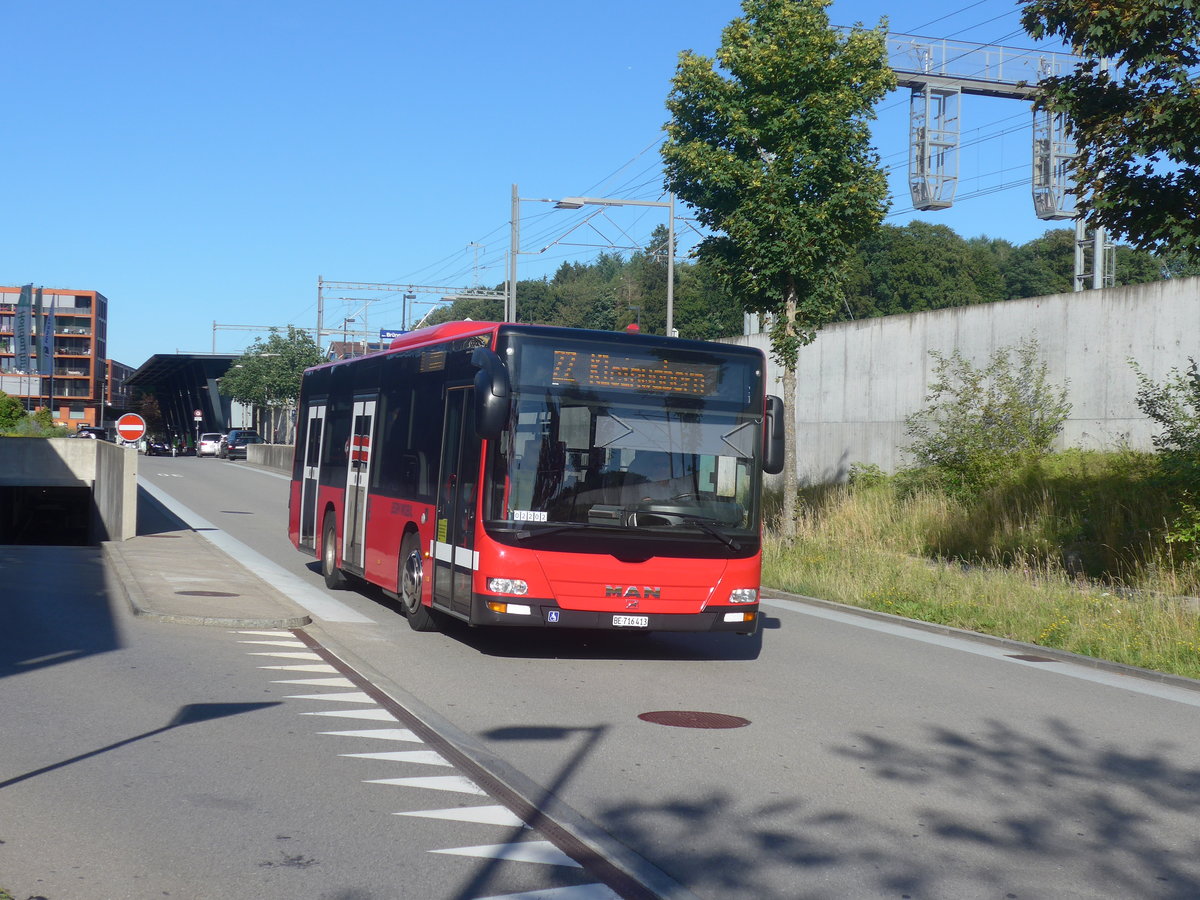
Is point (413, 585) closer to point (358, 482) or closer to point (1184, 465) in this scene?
point (358, 482)

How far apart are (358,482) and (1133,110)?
923 cm

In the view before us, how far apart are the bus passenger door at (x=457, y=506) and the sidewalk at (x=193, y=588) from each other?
7.77ft

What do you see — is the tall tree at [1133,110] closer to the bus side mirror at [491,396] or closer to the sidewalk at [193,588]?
the bus side mirror at [491,396]

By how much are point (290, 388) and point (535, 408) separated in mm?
79148

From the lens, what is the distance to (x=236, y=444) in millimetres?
82812

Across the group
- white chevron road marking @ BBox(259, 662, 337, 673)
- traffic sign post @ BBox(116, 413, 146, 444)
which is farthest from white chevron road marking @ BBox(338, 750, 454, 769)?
traffic sign post @ BBox(116, 413, 146, 444)

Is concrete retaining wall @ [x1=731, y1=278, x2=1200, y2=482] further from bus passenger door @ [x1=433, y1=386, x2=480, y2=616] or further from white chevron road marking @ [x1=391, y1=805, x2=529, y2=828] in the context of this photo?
white chevron road marking @ [x1=391, y1=805, x2=529, y2=828]

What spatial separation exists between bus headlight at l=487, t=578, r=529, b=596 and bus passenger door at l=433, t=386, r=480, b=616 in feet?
0.77

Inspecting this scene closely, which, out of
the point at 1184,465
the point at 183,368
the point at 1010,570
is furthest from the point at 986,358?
the point at 183,368

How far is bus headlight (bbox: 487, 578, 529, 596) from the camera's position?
36.7 feet

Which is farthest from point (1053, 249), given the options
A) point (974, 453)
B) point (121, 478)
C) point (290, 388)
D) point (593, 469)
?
point (593, 469)

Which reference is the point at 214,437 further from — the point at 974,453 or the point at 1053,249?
the point at 974,453

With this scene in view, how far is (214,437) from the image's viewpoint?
9012 centimetres

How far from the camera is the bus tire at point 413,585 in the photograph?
1327 cm
